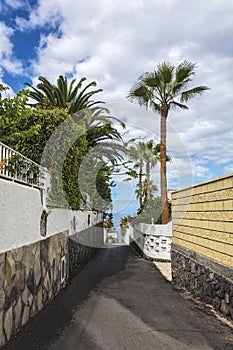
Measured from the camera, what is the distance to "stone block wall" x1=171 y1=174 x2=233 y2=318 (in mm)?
5805

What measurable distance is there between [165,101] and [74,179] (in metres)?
7.28

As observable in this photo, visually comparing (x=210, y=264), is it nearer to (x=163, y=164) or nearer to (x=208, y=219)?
(x=208, y=219)

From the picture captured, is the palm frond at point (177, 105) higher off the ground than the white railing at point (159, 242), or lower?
higher

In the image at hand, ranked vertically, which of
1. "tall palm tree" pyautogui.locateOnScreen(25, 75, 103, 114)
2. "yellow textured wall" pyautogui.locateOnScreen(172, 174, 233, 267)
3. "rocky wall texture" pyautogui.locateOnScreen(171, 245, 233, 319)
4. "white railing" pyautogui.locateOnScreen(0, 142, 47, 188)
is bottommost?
"rocky wall texture" pyautogui.locateOnScreen(171, 245, 233, 319)

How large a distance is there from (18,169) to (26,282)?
197cm

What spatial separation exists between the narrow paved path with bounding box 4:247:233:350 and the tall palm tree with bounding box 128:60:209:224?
8.05 metres

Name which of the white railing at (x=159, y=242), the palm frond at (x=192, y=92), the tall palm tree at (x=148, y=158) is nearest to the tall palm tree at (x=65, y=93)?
the palm frond at (x=192, y=92)

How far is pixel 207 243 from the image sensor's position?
707 centimetres

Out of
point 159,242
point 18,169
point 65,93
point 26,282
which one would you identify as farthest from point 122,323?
point 65,93

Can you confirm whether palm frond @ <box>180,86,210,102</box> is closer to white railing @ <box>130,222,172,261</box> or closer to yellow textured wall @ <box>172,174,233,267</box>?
white railing @ <box>130,222,172,261</box>

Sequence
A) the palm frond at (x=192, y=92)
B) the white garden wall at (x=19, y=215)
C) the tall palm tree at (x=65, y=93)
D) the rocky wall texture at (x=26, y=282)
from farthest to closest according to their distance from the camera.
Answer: the tall palm tree at (x=65, y=93), the palm frond at (x=192, y=92), the white garden wall at (x=19, y=215), the rocky wall texture at (x=26, y=282)

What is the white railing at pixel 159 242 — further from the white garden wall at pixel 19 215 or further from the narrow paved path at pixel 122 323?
the white garden wall at pixel 19 215

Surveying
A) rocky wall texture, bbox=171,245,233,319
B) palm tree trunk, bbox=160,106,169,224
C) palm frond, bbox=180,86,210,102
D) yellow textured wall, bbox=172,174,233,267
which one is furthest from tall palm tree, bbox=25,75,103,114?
rocky wall texture, bbox=171,245,233,319

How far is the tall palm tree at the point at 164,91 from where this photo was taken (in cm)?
1477
